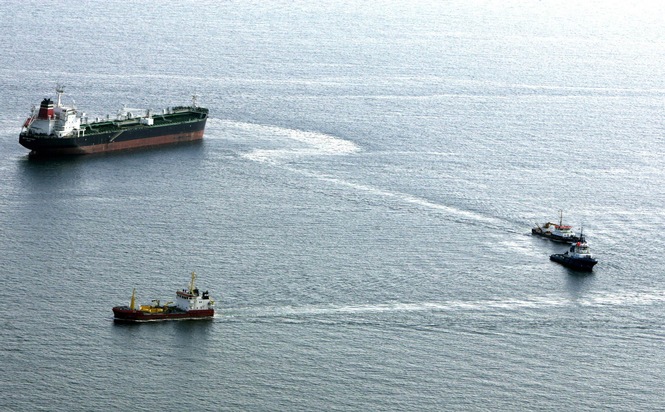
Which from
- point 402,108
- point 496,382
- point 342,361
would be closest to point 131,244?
point 342,361

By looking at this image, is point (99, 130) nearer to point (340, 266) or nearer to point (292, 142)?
point (292, 142)

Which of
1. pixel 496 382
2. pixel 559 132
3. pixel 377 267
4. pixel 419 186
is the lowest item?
pixel 496 382

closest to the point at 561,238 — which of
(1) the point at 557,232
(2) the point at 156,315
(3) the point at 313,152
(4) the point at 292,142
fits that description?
(1) the point at 557,232

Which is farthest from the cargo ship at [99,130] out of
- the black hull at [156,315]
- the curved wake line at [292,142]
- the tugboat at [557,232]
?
the black hull at [156,315]

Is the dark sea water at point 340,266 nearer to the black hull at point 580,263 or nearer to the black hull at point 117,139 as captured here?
the black hull at point 580,263

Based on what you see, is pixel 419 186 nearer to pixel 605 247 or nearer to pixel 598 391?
pixel 605 247

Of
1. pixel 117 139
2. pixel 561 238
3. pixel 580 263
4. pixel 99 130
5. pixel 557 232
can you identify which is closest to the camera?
pixel 580 263
